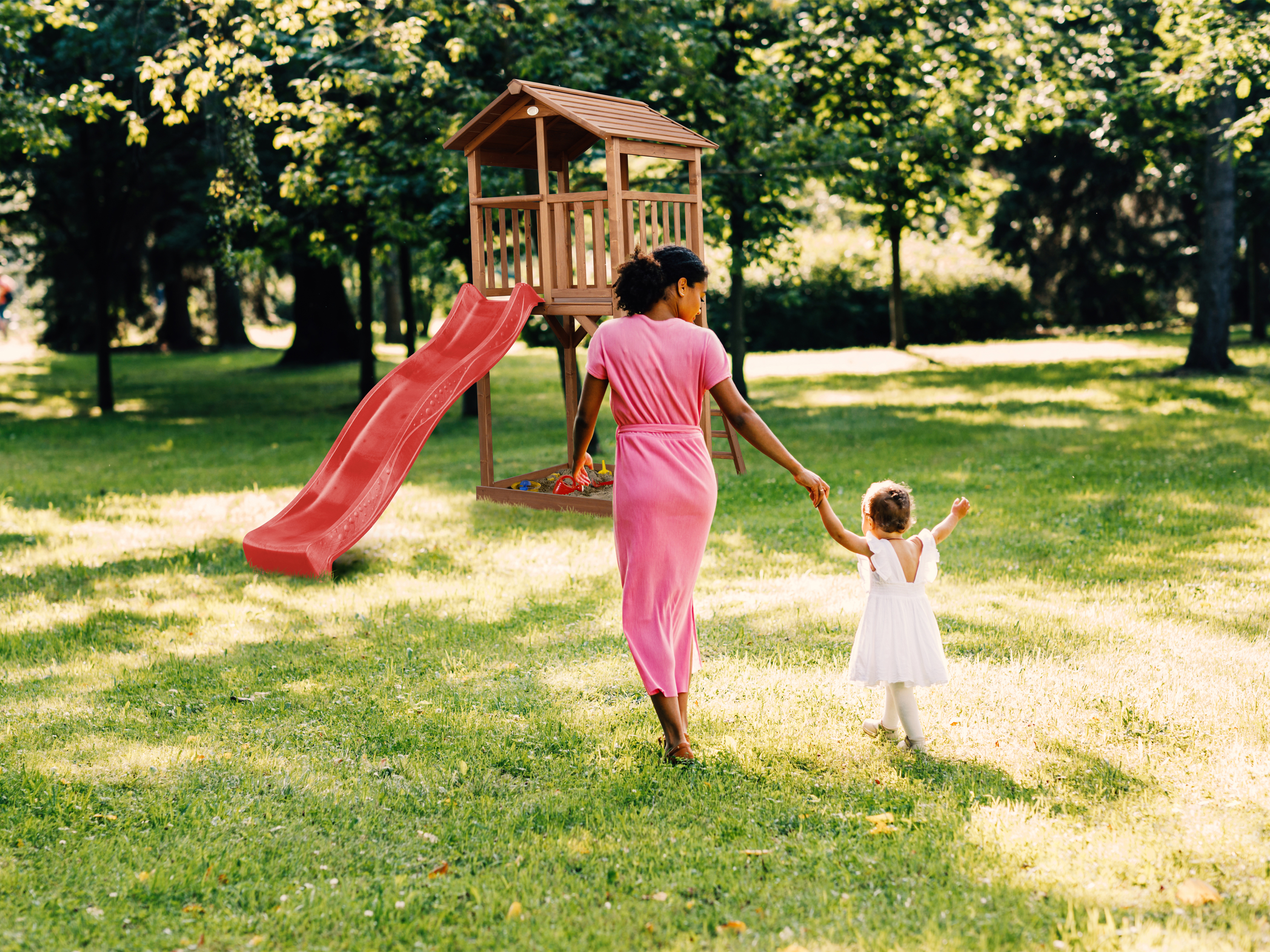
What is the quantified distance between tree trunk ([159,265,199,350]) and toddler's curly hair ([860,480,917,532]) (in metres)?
36.3

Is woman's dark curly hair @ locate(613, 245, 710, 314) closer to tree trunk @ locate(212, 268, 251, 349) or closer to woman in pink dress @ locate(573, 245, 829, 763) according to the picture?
woman in pink dress @ locate(573, 245, 829, 763)

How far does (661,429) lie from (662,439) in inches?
1.6

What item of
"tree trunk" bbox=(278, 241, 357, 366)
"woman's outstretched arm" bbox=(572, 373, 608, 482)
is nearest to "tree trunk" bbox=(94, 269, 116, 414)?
"tree trunk" bbox=(278, 241, 357, 366)

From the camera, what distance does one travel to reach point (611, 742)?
197 inches

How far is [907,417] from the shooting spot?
53.5ft

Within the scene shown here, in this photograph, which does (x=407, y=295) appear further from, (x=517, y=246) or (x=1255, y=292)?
(x=1255, y=292)

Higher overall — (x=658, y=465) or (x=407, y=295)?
(x=407, y=295)

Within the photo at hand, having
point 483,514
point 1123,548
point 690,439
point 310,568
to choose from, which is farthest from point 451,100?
point 690,439

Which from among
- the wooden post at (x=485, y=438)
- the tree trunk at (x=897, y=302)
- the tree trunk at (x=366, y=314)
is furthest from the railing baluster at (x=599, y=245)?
the tree trunk at (x=897, y=302)

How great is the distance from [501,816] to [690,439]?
1.67 meters

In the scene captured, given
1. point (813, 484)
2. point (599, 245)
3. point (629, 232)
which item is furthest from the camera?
point (629, 232)

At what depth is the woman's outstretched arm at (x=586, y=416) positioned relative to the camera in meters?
4.66

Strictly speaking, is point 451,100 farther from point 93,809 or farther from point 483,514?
point 93,809

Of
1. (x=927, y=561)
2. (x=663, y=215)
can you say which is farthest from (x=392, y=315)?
(x=927, y=561)
